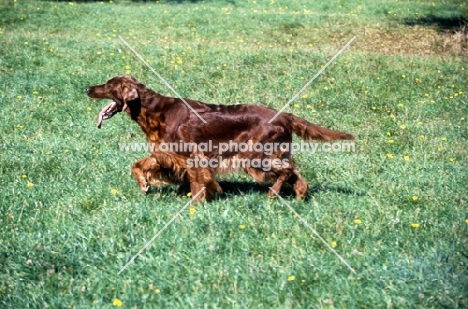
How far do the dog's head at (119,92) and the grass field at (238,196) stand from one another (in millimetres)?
672

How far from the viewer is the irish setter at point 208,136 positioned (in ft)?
16.7

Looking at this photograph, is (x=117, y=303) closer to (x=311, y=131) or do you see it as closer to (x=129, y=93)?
(x=129, y=93)

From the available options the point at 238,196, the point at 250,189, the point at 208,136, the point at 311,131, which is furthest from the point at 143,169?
the point at 311,131

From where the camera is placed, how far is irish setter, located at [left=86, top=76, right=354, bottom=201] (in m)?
5.10

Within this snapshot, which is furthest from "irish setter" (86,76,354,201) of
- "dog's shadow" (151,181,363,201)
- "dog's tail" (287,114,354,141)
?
"dog's shadow" (151,181,363,201)

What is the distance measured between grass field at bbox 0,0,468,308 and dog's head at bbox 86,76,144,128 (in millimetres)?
672

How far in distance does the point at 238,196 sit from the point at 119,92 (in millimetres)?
1426

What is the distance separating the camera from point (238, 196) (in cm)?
508

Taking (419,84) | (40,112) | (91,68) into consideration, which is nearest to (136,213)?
(40,112)

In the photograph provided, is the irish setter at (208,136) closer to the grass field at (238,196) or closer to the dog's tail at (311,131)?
the dog's tail at (311,131)

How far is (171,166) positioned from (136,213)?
2.45ft

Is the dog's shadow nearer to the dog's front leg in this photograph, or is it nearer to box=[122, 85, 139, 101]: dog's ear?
the dog's front leg

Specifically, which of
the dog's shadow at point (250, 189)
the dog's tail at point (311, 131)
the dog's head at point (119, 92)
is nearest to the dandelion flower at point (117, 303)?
the dog's shadow at point (250, 189)

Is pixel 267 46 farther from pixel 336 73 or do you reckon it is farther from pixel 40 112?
pixel 40 112
